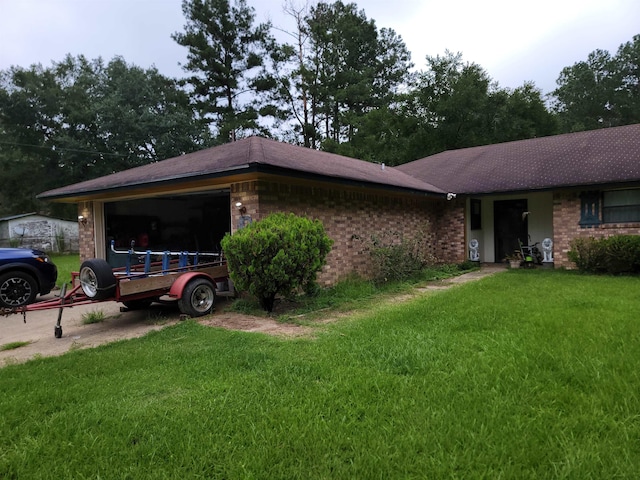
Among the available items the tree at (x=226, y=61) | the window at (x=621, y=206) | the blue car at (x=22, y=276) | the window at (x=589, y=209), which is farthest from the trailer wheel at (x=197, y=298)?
the tree at (x=226, y=61)

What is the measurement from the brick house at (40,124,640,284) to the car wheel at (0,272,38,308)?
7.68ft

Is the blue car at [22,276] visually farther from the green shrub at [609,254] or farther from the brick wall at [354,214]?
the green shrub at [609,254]

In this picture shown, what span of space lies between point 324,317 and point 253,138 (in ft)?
17.0

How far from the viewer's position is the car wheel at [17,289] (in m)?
7.55

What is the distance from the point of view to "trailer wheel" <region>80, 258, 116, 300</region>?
17.8 ft

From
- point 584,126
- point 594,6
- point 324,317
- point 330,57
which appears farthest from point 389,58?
point 324,317

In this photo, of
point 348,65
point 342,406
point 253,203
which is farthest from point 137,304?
point 348,65

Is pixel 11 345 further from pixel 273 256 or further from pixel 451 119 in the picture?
pixel 451 119

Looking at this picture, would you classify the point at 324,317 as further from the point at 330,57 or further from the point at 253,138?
the point at 330,57

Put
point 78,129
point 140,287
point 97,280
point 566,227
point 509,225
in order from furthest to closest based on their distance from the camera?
point 78,129, point 509,225, point 566,227, point 140,287, point 97,280

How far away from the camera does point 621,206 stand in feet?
33.3

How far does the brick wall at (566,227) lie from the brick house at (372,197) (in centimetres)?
3

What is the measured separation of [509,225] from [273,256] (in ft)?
33.4

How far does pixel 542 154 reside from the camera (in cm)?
1303
